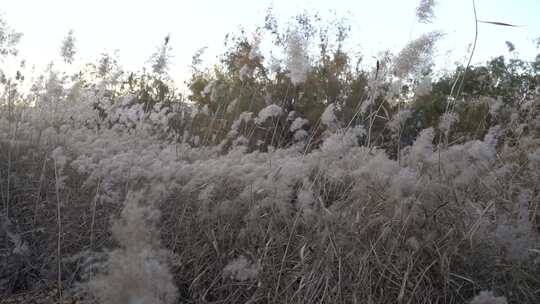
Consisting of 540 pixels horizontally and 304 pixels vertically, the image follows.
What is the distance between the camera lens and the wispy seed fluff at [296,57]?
3.00 meters

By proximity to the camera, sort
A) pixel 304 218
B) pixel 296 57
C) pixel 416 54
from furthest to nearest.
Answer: pixel 296 57, pixel 416 54, pixel 304 218

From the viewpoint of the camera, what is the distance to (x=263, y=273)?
→ 214 centimetres

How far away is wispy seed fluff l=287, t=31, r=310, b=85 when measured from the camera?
300cm

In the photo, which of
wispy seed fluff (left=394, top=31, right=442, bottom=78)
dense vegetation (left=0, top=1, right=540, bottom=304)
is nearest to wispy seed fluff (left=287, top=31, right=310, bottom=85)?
dense vegetation (left=0, top=1, right=540, bottom=304)

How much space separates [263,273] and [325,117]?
1065 mm

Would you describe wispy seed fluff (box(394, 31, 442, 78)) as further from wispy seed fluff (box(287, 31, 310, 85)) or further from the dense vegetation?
wispy seed fluff (box(287, 31, 310, 85))

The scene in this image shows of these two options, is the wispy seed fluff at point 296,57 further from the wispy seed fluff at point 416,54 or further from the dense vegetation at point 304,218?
the wispy seed fluff at point 416,54

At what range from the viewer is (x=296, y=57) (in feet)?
9.87

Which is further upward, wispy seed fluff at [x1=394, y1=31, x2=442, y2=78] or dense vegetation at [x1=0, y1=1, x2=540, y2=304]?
wispy seed fluff at [x1=394, y1=31, x2=442, y2=78]

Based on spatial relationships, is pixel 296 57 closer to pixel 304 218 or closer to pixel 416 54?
pixel 416 54

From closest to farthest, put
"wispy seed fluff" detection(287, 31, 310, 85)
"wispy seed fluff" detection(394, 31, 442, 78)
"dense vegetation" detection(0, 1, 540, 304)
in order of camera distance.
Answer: "dense vegetation" detection(0, 1, 540, 304) < "wispy seed fluff" detection(394, 31, 442, 78) < "wispy seed fluff" detection(287, 31, 310, 85)

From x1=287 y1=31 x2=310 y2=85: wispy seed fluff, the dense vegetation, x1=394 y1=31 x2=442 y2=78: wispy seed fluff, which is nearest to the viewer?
the dense vegetation

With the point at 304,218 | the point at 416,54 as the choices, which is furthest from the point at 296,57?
the point at 304,218

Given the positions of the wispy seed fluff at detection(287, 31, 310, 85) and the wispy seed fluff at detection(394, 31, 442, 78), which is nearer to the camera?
the wispy seed fluff at detection(394, 31, 442, 78)
